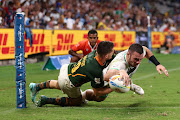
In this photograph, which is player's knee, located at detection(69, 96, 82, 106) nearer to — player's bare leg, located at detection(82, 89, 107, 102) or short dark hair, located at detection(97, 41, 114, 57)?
player's bare leg, located at detection(82, 89, 107, 102)

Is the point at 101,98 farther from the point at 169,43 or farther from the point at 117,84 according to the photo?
the point at 169,43

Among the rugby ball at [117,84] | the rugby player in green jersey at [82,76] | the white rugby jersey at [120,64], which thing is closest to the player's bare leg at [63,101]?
the rugby player in green jersey at [82,76]

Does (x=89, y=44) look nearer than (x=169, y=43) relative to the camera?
Yes

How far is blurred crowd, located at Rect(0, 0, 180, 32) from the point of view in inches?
664

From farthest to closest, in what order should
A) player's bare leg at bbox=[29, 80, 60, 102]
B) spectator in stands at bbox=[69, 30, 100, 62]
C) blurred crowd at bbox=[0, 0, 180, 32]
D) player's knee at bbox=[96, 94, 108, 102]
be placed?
blurred crowd at bbox=[0, 0, 180, 32] < spectator in stands at bbox=[69, 30, 100, 62] < player's bare leg at bbox=[29, 80, 60, 102] < player's knee at bbox=[96, 94, 108, 102]

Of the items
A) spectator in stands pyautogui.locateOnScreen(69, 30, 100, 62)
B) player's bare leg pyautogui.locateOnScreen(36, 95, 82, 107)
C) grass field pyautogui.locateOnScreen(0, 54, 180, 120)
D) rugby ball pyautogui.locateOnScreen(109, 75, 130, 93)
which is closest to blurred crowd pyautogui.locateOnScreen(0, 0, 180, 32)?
spectator in stands pyautogui.locateOnScreen(69, 30, 100, 62)

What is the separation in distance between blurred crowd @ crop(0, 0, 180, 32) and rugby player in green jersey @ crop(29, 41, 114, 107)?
9332mm

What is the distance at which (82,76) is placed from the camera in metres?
6.29

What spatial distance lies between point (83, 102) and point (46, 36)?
1090cm

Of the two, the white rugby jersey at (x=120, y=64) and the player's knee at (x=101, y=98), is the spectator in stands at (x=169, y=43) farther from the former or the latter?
the white rugby jersey at (x=120, y=64)

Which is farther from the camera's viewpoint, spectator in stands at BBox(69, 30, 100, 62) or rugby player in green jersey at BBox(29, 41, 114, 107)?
spectator in stands at BBox(69, 30, 100, 62)

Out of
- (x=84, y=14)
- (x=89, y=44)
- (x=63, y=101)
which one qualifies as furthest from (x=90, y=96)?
(x=84, y=14)

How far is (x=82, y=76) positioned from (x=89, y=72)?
218 mm

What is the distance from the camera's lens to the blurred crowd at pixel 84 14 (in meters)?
16.9
